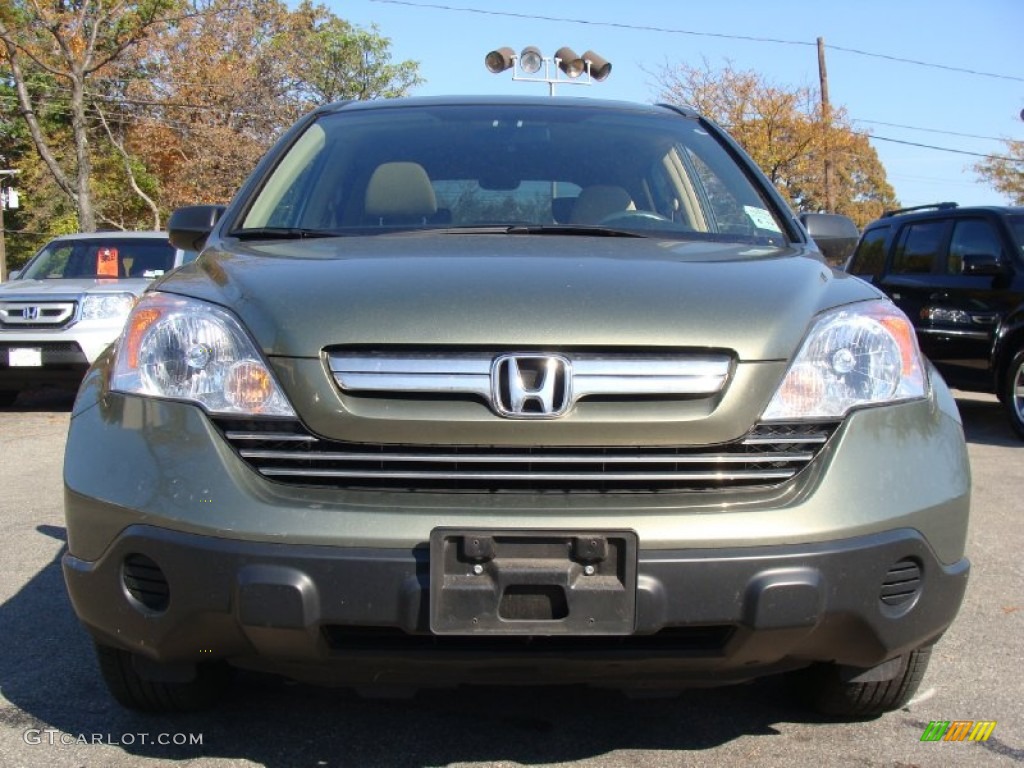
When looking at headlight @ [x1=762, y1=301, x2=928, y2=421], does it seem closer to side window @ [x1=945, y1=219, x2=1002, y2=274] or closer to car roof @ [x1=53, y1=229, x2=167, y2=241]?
side window @ [x1=945, y1=219, x2=1002, y2=274]

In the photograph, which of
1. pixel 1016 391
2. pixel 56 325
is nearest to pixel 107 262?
pixel 56 325

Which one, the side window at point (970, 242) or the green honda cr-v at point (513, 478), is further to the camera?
the side window at point (970, 242)

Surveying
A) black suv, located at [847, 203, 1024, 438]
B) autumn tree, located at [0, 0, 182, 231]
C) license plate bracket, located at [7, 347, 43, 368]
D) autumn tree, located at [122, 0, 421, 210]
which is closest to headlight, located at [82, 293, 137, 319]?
license plate bracket, located at [7, 347, 43, 368]

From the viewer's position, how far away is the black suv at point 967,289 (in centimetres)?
870

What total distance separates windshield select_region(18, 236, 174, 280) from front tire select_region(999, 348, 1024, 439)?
7826 millimetres

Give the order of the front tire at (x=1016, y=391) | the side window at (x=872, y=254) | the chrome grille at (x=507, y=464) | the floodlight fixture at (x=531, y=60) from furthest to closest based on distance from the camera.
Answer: the floodlight fixture at (x=531, y=60), the side window at (x=872, y=254), the front tire at (x=1016, y=391), the chrome grille at (x=507, y=464)

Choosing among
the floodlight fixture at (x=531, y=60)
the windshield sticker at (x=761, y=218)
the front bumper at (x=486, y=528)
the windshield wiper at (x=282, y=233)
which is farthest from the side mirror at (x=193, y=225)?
the floodlight fixture at (x=531, y=60)

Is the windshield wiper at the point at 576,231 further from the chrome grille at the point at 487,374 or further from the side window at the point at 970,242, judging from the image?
the side window at the point at 970,242

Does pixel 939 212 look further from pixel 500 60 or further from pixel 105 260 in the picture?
pixel 500 60

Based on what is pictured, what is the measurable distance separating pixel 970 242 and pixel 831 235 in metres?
6.53

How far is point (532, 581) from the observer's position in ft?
6.91

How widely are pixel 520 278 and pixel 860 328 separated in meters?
0.78

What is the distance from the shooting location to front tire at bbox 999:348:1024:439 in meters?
8.51

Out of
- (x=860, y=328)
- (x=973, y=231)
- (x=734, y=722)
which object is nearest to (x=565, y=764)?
(x=734, y=722)
